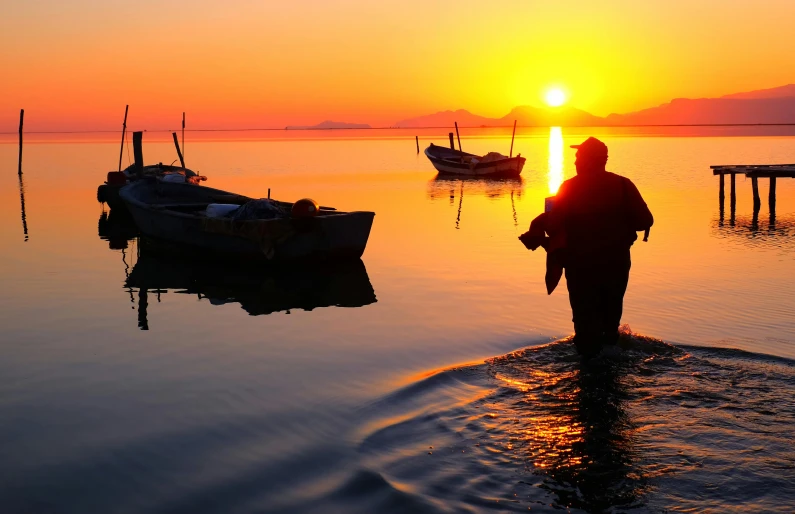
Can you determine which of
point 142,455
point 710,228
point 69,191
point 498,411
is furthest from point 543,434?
point 69,191

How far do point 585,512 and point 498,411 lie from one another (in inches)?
74.0

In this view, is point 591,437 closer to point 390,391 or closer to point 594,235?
point 594,235

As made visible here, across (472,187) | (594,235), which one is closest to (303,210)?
(594,235)

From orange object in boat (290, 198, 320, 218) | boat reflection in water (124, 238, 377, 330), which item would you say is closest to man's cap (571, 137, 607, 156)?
boat reflection in water (124, 238, 377, 330)

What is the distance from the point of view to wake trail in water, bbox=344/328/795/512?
5102 millimetres

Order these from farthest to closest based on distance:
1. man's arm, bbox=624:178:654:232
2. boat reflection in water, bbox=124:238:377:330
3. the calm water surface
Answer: boat reflection in water, bbox=124:238:377:330, man's arm, bbox=624:178:654:232, the calm water surface

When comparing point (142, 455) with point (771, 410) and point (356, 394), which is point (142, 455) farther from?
point (771, 410)

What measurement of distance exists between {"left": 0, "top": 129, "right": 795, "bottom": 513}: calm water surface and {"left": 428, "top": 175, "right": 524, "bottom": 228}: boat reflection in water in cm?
1447

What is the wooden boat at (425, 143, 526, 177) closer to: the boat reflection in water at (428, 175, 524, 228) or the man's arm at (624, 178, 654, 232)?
the boat reflection in water at (428, 175, 524, 228)

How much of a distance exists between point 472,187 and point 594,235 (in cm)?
3629

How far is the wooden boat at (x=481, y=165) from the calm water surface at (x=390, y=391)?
3400 centimetres

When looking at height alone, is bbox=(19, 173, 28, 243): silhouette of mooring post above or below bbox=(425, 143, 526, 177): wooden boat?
below

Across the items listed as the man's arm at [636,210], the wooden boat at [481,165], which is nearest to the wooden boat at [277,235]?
the man's arm at [636,210]

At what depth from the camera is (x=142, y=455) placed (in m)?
6.23
